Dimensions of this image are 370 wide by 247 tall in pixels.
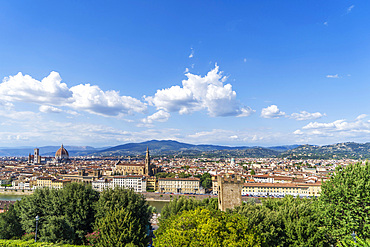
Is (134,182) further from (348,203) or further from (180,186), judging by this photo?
(348,203)

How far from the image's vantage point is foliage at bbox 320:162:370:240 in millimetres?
11758

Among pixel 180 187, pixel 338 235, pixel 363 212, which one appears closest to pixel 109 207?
pixel 338 235

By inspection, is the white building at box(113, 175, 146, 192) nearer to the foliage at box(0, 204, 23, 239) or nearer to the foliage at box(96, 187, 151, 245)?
the foliage at box(0, 204, 23, 239)

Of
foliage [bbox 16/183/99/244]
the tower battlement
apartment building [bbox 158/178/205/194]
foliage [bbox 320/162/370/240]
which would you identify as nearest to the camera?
foliage [bbox 320/162/370/240]

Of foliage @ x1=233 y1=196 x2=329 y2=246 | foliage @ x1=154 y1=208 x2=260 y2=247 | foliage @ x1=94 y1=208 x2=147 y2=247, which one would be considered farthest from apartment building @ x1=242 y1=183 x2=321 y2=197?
foliage @ x1=154 y1=208 x2=260 y2=247

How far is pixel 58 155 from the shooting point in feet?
536

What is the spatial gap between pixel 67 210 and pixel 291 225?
51.7 ft

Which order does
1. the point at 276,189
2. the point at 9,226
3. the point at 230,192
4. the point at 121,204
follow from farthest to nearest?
the point at 276,189
the point at 9,226
the point at 230,192
the point at 121,204

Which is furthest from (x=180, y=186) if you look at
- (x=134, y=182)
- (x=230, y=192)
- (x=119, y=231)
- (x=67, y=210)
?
(x=119, y=231)

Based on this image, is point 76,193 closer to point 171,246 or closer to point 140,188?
point 171,246

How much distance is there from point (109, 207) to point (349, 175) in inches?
611

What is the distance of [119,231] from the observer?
14156mm

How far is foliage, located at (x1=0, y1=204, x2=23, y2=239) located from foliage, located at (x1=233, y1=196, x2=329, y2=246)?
17.4 m

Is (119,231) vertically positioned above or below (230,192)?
below
